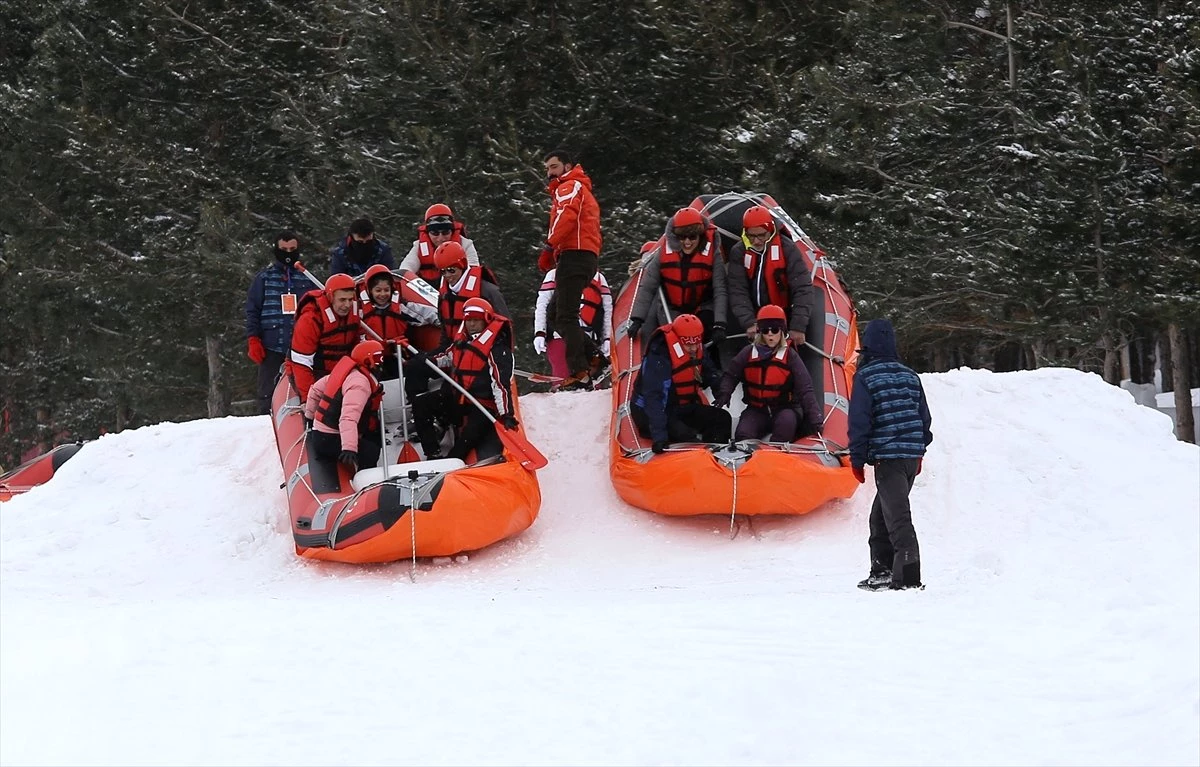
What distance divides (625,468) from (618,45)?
336 inches

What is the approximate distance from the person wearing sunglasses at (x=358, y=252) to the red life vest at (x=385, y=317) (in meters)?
0.88

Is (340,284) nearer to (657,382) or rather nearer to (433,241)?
(433,241)

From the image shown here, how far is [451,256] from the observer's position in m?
8.30

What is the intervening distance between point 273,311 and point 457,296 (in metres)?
1.75

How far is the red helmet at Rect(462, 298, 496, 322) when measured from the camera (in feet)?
25.8

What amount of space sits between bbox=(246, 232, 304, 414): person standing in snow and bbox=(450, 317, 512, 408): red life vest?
1.96 meters

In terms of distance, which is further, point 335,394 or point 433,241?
point 433,241

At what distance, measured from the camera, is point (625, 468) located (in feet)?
26.2

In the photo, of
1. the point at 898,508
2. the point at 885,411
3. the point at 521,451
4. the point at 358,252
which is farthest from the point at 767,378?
the point at 358,252

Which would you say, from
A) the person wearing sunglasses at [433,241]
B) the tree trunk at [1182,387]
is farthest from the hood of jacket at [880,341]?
the tree trunk at [1182,387]

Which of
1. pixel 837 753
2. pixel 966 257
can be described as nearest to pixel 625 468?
pixel 837 753

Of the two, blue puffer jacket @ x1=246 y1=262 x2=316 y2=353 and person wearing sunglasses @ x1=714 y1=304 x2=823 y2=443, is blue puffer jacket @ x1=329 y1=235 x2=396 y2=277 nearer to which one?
blue puffer jacket @ x1=246 y1=262 x2=316 y2=353

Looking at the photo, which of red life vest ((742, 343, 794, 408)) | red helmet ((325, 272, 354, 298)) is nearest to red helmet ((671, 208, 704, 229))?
red life vest ((742, 343, 794, 408))

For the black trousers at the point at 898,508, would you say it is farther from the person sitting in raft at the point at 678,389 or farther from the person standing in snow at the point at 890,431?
the person sitting in raft at the point at 678,389
